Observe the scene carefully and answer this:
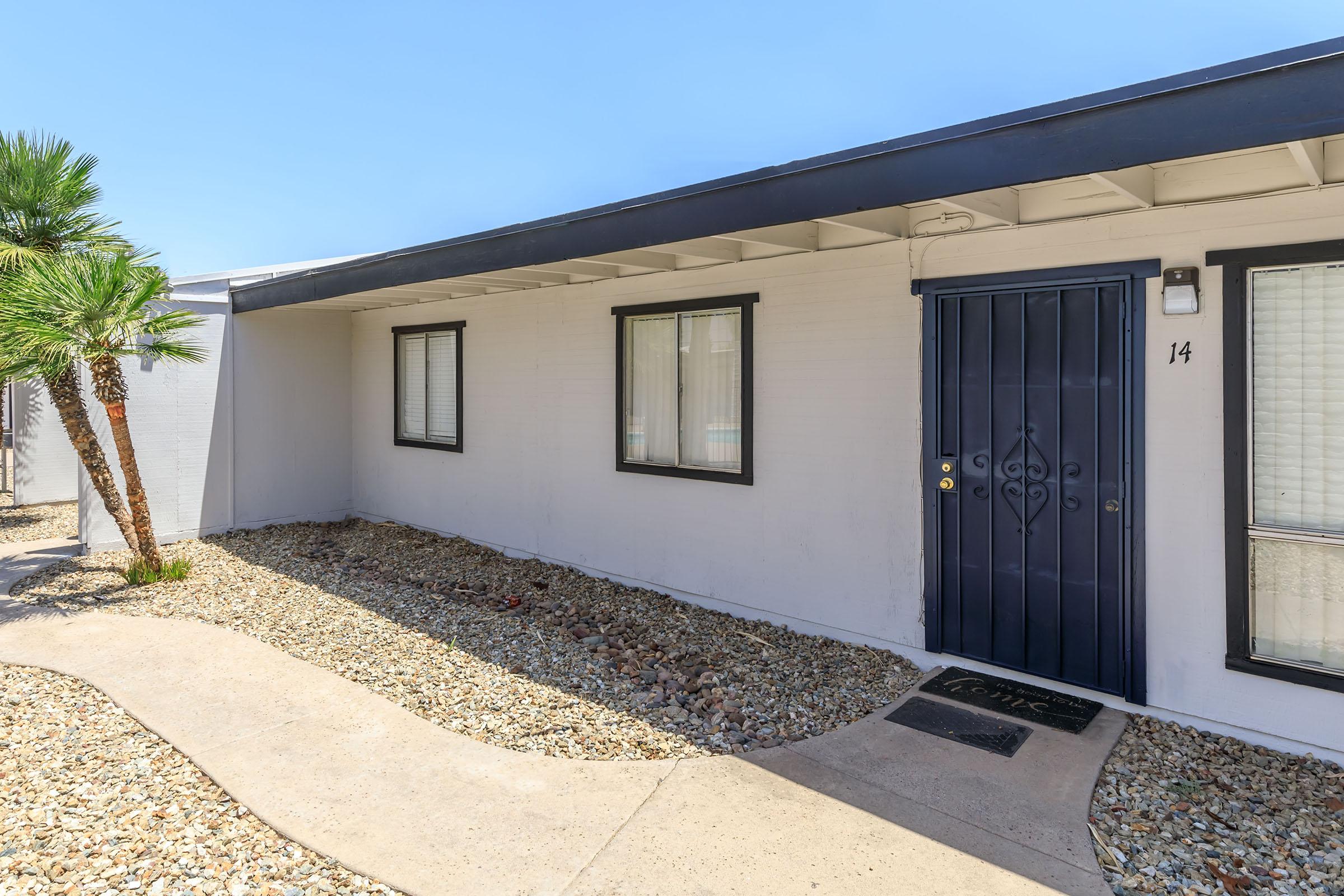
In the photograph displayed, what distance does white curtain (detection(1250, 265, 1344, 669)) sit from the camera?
10.4 feet

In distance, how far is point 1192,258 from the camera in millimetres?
3430

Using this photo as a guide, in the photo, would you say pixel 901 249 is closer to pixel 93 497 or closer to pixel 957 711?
pixel 957 711

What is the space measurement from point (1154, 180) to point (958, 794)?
9.25ft

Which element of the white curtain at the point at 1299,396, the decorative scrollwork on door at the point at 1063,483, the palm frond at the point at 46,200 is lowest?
the decorative scrollwork on door at the point at 1063,483

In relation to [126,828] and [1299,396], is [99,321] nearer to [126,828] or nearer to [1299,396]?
[126,828]

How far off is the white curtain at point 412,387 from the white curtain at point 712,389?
3.64 metres

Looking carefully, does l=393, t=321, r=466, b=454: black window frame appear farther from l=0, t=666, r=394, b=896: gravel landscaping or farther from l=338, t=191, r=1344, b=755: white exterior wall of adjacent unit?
l=0, t=666, r=394, b=896: gravel landscaping

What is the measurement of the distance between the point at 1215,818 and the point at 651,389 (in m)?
4.08

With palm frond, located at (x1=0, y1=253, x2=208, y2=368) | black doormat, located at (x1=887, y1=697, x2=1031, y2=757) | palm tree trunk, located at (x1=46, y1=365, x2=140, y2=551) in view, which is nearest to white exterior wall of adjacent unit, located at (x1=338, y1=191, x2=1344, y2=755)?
black doormat, located at (x1=887, y1=697, x2=1031, y2=757)

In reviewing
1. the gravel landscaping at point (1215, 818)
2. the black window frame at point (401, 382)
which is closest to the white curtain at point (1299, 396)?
the gravel landscaping at point (1215, 818)

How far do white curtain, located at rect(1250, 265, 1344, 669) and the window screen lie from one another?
6202 mm

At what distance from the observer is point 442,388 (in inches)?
305

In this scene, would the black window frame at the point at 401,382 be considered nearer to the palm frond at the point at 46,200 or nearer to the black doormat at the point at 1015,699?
the palm frond at the point at 46,200

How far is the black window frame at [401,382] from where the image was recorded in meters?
7.48
